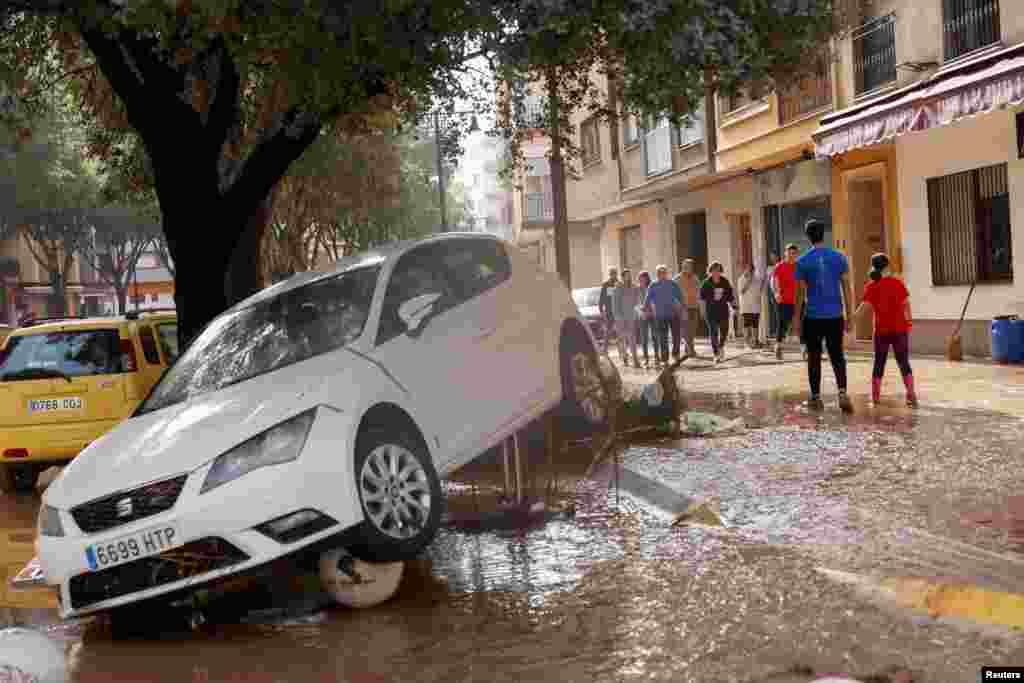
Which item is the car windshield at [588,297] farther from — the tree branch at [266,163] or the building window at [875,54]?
the tree branch at [266,163]

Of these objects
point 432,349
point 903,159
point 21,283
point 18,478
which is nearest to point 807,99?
point 903,159

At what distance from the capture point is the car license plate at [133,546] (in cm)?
591

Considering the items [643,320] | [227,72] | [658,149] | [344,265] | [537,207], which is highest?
[537,207]

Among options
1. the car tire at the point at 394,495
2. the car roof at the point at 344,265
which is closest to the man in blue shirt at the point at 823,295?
the car roof at the point at 344,265

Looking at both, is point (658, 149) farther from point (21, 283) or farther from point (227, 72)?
point (21, 283)

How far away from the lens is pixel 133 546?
599cm

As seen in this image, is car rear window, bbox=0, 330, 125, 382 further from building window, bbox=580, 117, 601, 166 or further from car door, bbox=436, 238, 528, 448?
building window, bbox=580, 117, 601, 166

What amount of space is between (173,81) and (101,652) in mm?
7524

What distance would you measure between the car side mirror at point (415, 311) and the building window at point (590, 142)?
32478 mm

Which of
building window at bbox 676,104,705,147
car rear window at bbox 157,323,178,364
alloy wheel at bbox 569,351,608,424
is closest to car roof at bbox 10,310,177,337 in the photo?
car rear window at bbox 157,323,178,364

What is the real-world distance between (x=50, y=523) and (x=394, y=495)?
1.67 m

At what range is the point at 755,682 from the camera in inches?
179

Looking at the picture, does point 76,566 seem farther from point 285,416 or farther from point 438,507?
point 438,507

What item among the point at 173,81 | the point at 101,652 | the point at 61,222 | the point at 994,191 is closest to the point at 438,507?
the point at 101,652
